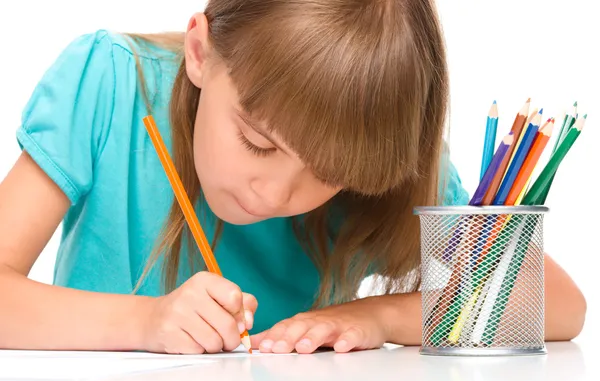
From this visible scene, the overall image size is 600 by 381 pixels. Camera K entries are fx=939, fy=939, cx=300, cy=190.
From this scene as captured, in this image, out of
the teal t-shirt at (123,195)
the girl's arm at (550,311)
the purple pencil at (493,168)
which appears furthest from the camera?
the teal t-shirt at (123,195)

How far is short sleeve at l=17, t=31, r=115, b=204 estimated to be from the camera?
2.88ft

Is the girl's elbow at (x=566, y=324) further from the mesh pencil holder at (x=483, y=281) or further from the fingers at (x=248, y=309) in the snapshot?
the fingers at (x=248, y=309)

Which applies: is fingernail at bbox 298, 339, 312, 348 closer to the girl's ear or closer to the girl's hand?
the girl's hand

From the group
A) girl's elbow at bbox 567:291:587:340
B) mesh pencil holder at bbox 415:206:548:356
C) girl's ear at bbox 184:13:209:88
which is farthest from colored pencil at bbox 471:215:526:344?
girl's ear at bbox 184:13:209:88

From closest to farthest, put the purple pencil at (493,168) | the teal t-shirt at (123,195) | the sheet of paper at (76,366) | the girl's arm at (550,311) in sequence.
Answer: the sheet of paper at (76,366) → the purple pencil at (493,168) → the girl's arm at (550,311) → the teal t-shirt at (123,195)

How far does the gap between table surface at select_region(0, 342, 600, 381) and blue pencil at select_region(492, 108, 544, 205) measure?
124 millimetres

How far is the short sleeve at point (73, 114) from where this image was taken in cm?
88

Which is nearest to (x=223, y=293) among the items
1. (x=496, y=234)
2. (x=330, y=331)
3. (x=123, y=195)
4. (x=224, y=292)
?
(x=224, y=292)

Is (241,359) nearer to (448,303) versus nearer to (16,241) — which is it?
(448,303)

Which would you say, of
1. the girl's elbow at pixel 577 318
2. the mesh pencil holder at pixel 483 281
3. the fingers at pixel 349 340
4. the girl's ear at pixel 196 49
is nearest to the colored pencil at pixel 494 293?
the mesh pencil holder at pixel 483 281

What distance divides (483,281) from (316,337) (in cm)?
14

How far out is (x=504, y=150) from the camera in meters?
0.68

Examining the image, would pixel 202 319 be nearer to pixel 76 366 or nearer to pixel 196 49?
pixel 76 366

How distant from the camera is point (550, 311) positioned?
86 cm
